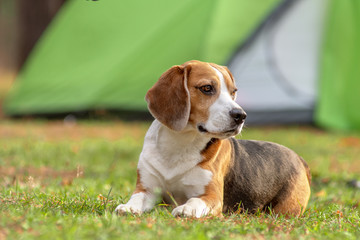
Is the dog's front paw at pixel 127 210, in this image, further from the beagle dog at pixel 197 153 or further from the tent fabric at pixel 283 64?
the tent fabric at pixel 283 64

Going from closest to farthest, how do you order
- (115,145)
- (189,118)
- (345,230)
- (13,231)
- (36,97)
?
(13,231) < (345,230) < (189,118) < (115,145) < (36,97)

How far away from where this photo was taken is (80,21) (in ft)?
41.3

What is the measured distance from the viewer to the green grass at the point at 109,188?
10.6ft

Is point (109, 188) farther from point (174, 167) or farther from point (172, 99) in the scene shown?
point (172, 99)

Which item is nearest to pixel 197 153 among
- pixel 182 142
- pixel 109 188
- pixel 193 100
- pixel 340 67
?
pixel 182 142

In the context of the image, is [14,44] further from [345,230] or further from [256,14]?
[345,230]

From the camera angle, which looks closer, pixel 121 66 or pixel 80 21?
pixel 121 66

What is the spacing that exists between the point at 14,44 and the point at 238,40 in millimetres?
21248

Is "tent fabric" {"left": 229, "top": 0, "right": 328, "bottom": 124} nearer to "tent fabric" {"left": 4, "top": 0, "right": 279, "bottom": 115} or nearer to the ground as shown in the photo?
"tent fabric" {"left": 4, "top": 0, "right": 279, "bottom": 115}

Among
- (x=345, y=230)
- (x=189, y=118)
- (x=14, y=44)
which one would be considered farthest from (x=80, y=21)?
(x=14, y=44)

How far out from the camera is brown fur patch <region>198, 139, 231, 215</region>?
394 centimetres

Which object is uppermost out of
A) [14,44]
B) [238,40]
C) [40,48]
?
[238,40]

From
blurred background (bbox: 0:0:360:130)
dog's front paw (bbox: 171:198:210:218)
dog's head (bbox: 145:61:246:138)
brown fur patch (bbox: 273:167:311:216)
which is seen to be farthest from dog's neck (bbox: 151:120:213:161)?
blurred background (bbox: 0:0:360:130)

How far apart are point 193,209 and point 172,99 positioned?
788mm
